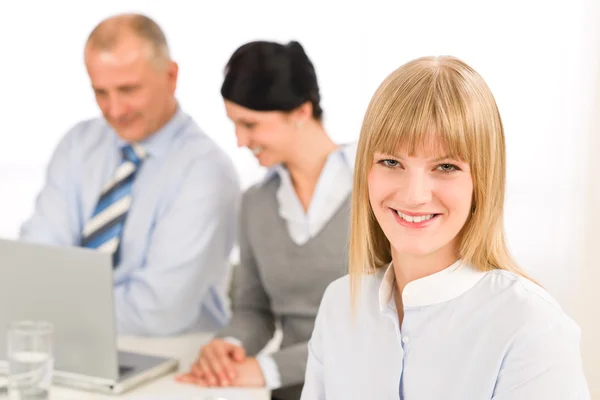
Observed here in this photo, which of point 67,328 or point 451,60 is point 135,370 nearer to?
point 67,328

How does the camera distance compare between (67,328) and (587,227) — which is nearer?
(67,328)

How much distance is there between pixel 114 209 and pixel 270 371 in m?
0.74

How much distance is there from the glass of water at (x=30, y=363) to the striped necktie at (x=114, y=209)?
651mm

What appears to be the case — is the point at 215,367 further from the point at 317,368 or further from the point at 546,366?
the point at 546,366

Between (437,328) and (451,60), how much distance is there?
1.38ft

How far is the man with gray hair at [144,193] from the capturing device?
228cm

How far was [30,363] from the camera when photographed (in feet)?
5.56

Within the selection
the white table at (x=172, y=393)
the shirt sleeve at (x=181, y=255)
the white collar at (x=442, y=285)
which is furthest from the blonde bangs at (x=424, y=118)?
the shirt sleeve at (x=181, y=255)

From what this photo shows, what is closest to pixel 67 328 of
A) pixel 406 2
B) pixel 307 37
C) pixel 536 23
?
pixel 307 37

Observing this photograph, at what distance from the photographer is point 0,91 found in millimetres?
3102

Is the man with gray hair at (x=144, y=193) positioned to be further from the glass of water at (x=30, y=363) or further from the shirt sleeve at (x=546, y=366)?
the shirt sleeve at (x=546, y=366)

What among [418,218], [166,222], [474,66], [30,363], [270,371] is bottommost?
[270,371]

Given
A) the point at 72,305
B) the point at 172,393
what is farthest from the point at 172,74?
the point at 172,393

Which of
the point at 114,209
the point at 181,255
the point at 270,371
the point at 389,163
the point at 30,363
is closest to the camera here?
the point at 389,163
